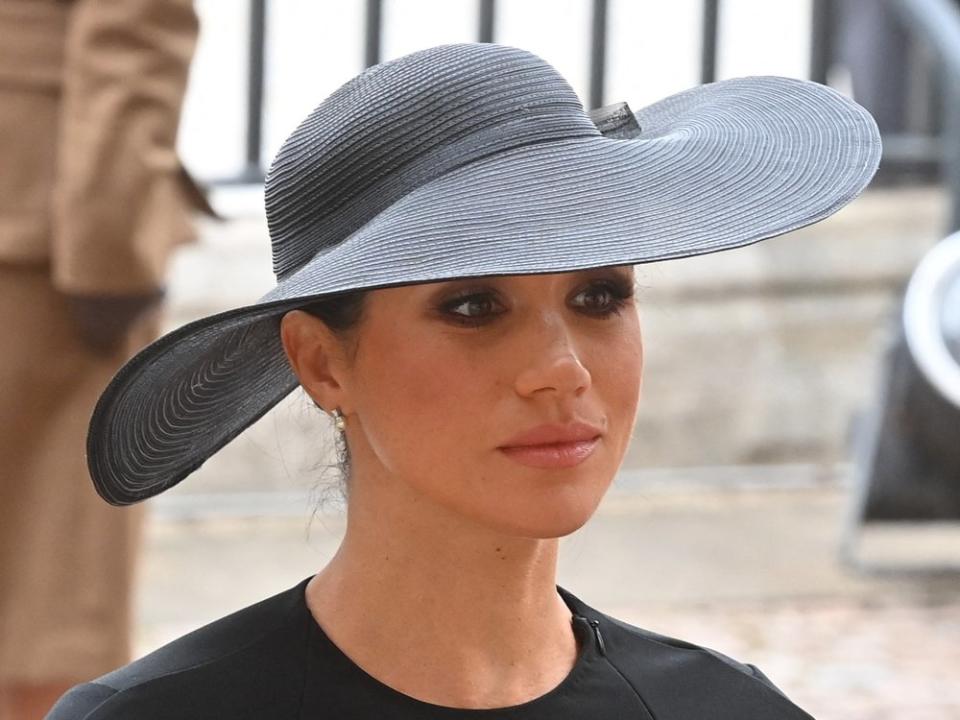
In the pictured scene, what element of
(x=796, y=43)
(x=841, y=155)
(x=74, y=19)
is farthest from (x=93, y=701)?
(x=796, y=43)

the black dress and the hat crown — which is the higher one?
the hat crown

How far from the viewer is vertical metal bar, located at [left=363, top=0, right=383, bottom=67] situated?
5.93 meters

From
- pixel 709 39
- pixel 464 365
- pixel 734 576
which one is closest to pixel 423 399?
pixel 464 365

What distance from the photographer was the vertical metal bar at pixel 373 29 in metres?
5.93

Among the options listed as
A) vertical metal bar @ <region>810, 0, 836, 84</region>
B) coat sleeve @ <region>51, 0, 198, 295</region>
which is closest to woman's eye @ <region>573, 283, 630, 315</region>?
coat sleeve @ <region>51, 0, 198, 295</region>

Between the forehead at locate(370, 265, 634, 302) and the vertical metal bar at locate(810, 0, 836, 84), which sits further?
the vertical metal bar at locate(810, 0, 836, 84)

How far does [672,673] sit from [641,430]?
13.2 ft

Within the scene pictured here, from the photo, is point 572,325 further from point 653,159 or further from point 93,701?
point 93,701

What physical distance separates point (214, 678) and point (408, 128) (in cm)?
50

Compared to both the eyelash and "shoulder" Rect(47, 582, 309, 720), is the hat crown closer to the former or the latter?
the eyelash

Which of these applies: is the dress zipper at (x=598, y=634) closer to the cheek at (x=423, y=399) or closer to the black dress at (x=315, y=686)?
the black dress at (x=315, y=686)

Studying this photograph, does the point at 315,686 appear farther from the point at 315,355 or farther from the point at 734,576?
the point at 734,576

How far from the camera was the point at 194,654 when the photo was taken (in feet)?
5.36

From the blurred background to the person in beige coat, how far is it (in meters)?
1.52
